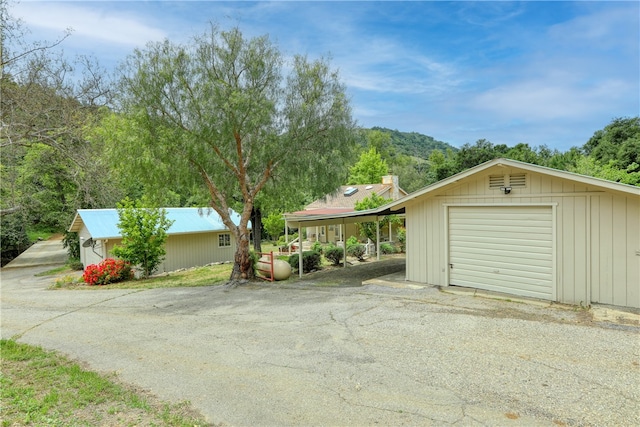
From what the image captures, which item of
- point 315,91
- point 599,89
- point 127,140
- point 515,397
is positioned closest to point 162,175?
point 127,140

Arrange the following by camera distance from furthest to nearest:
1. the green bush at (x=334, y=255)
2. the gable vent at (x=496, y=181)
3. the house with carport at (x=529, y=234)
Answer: the green bush at (x=334, y=255) → the gable vent at (x=496, y=181) → the house with carport at (x=529, y=234)

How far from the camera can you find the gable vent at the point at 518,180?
8.18m

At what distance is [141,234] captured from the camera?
50.3 feet

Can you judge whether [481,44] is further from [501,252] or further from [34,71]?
[34,71]

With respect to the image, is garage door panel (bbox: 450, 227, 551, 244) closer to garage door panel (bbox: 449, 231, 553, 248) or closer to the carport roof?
garage door panel (bbox: 449, 231, 553, 248)

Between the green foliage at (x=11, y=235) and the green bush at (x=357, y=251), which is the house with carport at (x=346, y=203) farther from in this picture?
the green foliage at (x=11, y=235)

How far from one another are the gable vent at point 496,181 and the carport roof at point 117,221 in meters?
10.6

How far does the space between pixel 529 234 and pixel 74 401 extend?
27.0ft

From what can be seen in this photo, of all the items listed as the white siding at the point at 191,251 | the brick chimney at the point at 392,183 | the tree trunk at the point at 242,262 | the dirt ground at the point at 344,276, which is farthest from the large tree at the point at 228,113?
the brick chimney at the point at 392,183

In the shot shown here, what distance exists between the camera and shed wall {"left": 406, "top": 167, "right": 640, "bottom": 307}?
6.96 meters

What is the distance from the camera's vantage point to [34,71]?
12.7 meters

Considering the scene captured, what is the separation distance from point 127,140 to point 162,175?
1247 mm

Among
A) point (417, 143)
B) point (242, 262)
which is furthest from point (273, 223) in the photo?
point (417, 143)

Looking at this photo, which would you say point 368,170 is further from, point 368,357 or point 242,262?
point 368,357
